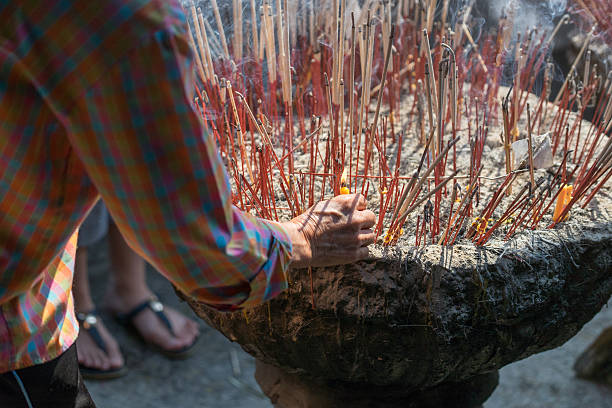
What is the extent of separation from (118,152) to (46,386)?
1.54 feet

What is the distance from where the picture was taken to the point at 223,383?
198 centimetres

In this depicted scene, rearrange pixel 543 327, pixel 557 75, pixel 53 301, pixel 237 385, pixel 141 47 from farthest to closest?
pixel 237 385
pixel 557 75
pixel 543 327
pixel 53 301
pixel 141 47

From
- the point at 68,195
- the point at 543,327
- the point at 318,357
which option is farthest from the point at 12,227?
the point at 543,327

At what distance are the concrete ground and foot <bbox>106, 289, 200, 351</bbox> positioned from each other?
0.06 metres

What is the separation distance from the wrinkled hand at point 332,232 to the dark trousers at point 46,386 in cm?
40

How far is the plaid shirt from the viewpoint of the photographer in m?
0.51

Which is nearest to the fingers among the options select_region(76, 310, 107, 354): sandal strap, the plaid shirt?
the plaid shirt

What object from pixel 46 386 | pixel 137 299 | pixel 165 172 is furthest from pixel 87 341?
pixel 165 172

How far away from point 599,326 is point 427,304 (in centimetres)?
175

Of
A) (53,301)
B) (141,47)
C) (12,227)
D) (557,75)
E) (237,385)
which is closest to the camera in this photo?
(141,47)

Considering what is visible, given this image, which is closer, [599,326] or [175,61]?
[175,61]

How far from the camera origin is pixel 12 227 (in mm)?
611

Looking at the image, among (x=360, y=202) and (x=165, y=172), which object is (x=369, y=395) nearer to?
(x=360, y=202)

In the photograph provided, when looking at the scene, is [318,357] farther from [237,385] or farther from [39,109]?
[237,385]
